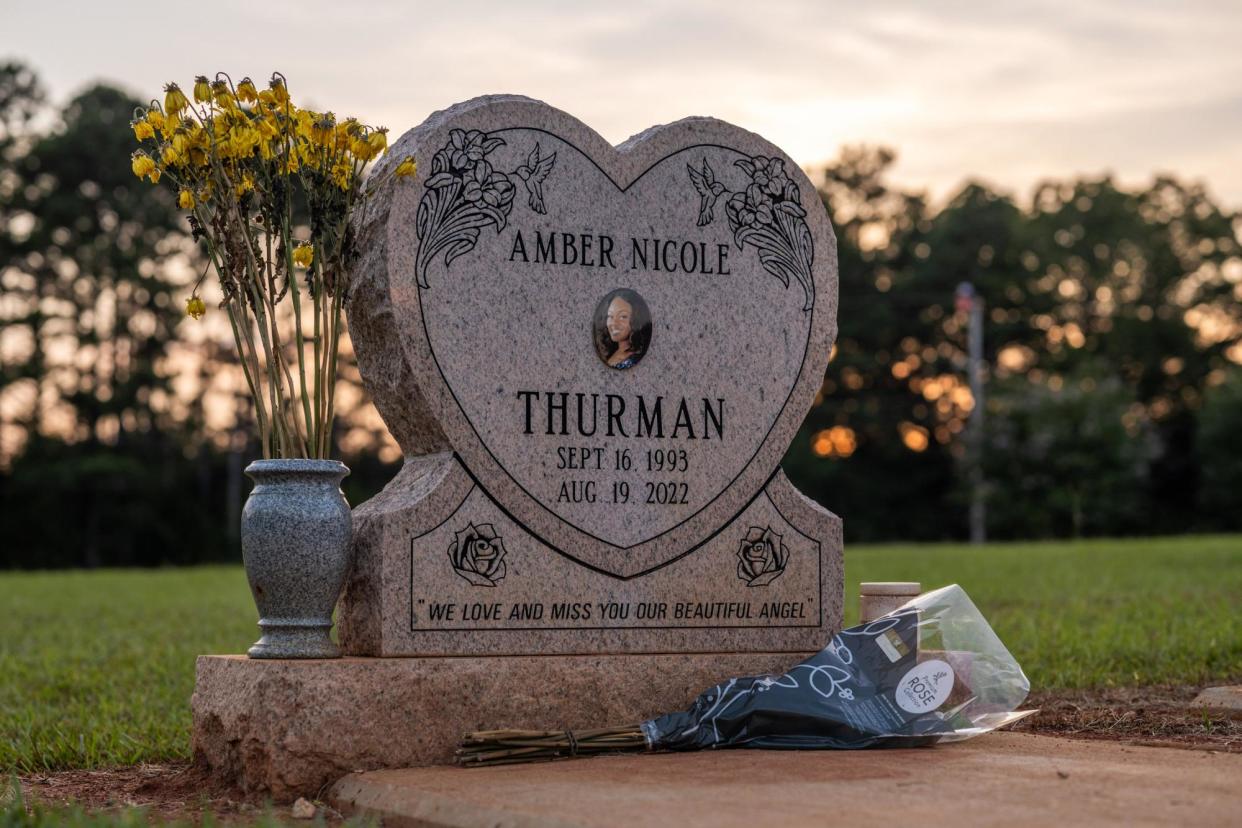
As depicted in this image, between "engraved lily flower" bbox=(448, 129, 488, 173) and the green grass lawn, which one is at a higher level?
"engraved lily flower" bbox=(448, 129, 488, 173)

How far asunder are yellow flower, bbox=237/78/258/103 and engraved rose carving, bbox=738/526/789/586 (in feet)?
8.28

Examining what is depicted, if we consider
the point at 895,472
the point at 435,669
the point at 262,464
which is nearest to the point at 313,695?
the point at 435,669

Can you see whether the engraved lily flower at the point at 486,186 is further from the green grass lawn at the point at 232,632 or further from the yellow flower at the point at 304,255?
the green grass lawn at the point at 232,632

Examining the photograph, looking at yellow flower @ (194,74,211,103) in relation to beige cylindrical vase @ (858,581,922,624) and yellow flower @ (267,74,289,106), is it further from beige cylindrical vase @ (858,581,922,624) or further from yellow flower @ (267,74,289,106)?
beige cylindrical vase @ (858,581,922,624)

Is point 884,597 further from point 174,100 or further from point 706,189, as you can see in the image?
point 174,100

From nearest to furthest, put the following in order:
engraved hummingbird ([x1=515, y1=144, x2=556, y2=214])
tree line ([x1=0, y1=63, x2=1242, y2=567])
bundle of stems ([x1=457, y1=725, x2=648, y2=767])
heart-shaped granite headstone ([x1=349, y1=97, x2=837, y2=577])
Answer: bundle of stems ([x1=457, y1=725, x2=648, y2=767]), heart-shaped granite headstone ([x1=349, y1=97, x2=837, y2=577]), engraved hummingbird ([x1=515, y1=144, x2=556, y2=214]), tree line ([x1=0, y1=63, x2=1242, y2=567])

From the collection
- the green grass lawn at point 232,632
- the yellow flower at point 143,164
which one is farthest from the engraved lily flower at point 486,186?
the green grass lawn at point 232,632

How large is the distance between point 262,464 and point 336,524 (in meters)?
0.33

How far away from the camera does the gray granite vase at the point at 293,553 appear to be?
4922 mm

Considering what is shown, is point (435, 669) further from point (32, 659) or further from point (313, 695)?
point (32, 659)

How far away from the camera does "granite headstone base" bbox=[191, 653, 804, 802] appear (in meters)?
4.72

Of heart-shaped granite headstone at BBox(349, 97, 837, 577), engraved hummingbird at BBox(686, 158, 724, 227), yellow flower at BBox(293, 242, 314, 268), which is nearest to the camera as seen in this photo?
yellow flower at BBox(293, 242, 314, 268)

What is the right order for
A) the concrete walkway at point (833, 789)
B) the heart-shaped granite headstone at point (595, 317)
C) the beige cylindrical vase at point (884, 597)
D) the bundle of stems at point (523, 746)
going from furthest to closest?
1. the beige cylindrical vase at point (884, 597)
2. the heart-shaped granite headstone at point (595, 317)
3. the bundle of stems at point (523, 746)
4. the concrete walkway at point (833, 789)

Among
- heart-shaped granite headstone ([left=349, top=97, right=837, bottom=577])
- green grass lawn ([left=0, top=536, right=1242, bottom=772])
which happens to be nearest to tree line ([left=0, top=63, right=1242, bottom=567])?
green grass lawn ([left=0, top=536, right=1242, bottom=772])
